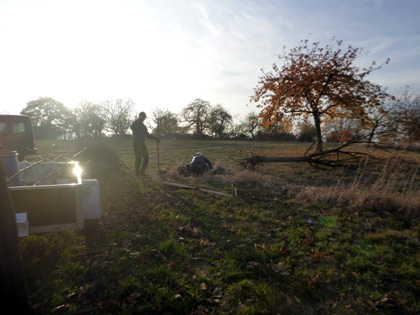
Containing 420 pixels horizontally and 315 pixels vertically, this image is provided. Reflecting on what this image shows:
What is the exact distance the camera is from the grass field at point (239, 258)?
2.52 metres

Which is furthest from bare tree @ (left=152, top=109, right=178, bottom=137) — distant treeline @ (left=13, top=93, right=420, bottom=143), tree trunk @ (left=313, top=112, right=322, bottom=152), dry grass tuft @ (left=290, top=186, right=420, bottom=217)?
dry grass tuft @ (left=290, top=186, right=420, bottom=217)

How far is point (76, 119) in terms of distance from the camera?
1903 inches

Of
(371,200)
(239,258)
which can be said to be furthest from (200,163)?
(239,258)

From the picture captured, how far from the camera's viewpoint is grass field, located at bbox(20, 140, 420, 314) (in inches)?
99.0

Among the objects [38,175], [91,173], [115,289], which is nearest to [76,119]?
[91,173]

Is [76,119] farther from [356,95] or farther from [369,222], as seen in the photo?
[369,222]

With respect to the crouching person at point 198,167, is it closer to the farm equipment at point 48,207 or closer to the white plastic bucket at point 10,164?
the white plastic bucket at point 10,164

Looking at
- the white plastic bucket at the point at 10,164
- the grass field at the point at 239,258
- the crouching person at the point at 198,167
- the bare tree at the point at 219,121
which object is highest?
the bare tree at the point at 219,121

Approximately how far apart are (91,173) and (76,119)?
148 ft

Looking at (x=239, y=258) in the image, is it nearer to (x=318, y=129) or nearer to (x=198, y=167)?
(x=198, y=167)

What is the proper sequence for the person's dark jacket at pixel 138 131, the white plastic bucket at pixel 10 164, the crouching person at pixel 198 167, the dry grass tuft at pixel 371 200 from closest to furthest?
the white plastic bucket at pixel 10 164, the dry grass tuft at pixel 371 200, the person's dark jacket at pixel 138 131, the crouching person at pixel 198 167

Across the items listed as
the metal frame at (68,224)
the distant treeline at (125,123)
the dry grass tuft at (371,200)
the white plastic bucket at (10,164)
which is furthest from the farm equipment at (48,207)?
the distant treeline at (125,123)

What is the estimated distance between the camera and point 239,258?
10.9ft

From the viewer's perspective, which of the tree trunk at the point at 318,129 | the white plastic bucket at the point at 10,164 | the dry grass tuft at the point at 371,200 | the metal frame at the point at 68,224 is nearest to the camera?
the metal frame at the point at 68,224
